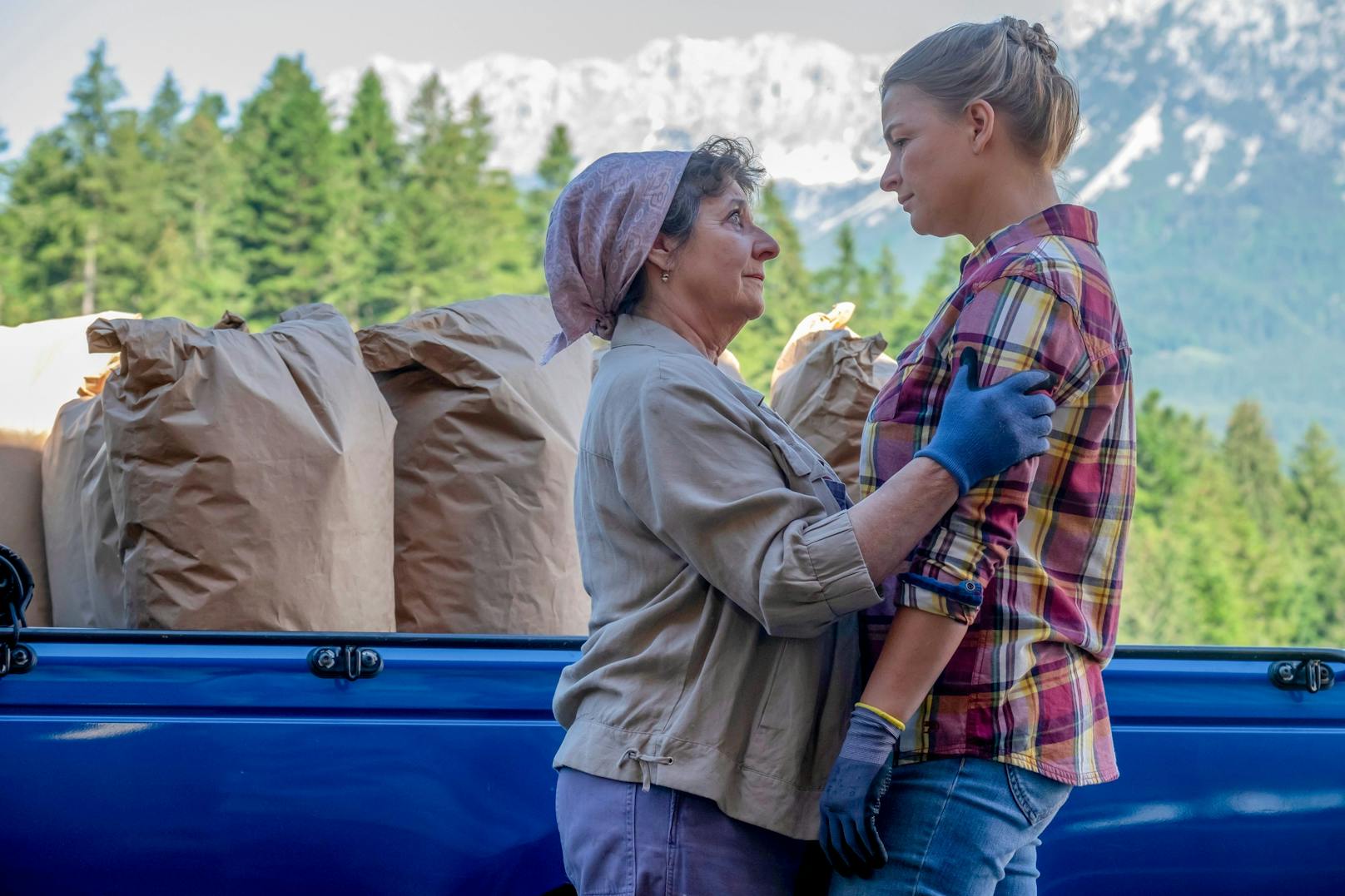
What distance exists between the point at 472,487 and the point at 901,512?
47.7 inches

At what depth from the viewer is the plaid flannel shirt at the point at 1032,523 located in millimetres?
1526

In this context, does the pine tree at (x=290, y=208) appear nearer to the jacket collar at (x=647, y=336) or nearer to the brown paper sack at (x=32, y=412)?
the brown paper sack at (x=32, y=412)

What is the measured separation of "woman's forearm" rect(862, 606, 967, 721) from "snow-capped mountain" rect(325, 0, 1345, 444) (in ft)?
187

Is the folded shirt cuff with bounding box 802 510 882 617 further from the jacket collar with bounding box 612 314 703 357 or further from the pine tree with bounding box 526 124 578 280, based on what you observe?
the pine tree with bounding box 526 124 578 280

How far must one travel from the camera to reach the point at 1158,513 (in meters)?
50.2

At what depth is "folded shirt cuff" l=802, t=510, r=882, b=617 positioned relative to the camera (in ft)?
5.06

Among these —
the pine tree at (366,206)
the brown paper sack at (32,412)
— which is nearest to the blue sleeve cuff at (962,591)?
the brown paper sack at (32,412)

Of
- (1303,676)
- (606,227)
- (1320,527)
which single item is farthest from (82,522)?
(1320,527)

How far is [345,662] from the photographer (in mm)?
2164

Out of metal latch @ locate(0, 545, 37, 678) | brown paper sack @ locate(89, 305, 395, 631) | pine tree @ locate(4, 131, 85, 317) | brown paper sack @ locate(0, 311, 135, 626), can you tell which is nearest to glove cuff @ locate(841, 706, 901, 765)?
brown paper sack @ locate(89, 305, 395, 631)

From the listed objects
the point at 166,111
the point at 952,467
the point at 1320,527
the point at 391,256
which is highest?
the point at 166,111

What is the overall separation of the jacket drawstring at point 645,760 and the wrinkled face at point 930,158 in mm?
698

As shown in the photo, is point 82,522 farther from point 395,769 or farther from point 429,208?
point 429,208

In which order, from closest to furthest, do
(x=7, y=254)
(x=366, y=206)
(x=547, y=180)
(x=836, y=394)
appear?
1. (x=836, y=394)
2. (x=7, y=254)
3. (x=366, y=206)
4. (x=547, y=180)
